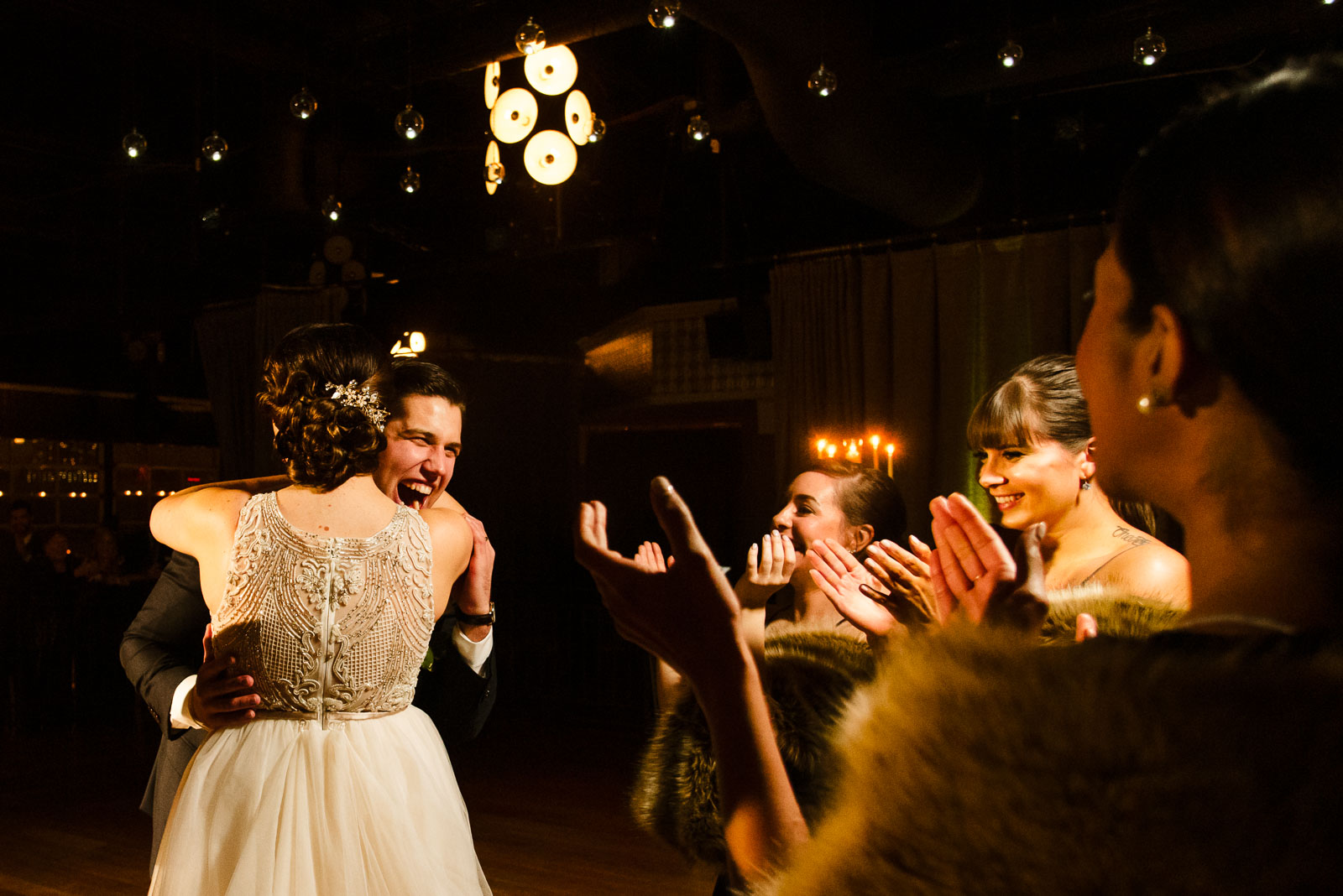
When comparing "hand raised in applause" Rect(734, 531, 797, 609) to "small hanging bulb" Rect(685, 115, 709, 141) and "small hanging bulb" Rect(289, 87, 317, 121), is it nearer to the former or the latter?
"small hanging bulb" Rect(685, 115, 709, 141)

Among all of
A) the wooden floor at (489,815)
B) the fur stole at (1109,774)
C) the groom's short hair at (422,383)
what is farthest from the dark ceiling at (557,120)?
the fur stole at (1109,774)

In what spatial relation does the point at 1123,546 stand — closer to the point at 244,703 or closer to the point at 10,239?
the point at 244,703

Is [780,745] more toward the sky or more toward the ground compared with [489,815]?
more toward the sky

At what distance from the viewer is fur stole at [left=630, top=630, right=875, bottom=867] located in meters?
1.13

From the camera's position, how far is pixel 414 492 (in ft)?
8.09

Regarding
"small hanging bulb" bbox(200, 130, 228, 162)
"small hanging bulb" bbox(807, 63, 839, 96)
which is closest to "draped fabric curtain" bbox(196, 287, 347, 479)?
"small hanging bulb" bbox(200, 130, 228, 162)

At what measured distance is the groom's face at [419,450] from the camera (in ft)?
7.84

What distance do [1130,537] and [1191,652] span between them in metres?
1.47

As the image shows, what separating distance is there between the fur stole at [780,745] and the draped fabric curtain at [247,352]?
26.5ft

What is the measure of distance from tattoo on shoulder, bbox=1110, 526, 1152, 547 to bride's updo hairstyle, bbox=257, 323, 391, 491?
1537 mm

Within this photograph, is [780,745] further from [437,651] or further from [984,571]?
[437,651]

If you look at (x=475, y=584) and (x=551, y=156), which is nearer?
(x=475, y=584)

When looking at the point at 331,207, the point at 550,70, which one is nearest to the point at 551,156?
the point at 550,70

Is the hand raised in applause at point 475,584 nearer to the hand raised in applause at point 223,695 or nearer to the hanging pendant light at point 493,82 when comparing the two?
the hand raised in applause at point 223,695
